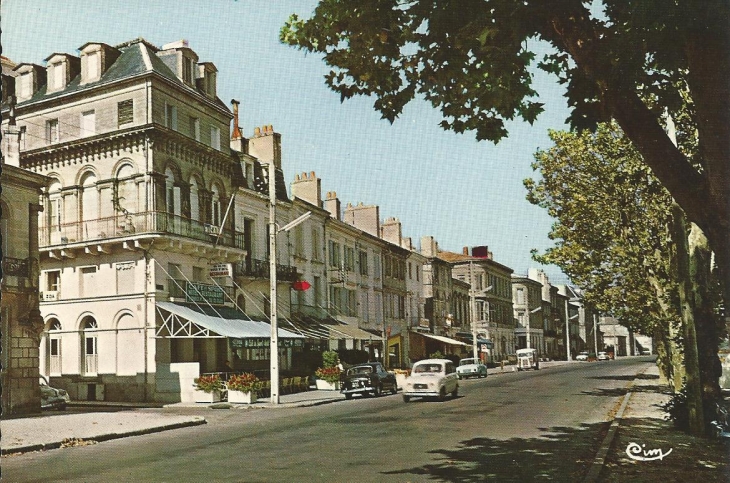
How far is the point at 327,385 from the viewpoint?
36531 mm

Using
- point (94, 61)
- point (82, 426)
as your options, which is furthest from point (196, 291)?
point (82, 426)

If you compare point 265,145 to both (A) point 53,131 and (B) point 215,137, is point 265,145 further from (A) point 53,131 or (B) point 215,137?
(A) point 53,131

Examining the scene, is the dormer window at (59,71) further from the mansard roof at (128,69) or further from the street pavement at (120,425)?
the street pavement at (120,425)

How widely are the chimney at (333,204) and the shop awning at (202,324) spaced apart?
58.3 feet

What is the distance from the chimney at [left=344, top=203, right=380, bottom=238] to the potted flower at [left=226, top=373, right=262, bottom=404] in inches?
1178

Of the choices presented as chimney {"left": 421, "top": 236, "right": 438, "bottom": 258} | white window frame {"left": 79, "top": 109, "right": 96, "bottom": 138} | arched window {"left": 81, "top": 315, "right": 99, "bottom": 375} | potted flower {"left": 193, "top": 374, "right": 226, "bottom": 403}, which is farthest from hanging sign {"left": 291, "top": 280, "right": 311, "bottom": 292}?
chimney {"left": 421, "top": 236, "right": 438, "bottom": 258}

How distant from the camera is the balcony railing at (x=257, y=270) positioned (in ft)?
120

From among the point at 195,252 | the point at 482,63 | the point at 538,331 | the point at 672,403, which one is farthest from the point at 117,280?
the point at 538,331

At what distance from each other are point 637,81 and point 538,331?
345ft

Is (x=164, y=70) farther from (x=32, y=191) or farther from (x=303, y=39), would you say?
(x=303, y=39)

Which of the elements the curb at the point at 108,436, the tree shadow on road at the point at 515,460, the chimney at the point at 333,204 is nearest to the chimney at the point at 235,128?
the chimney at the point at 333,204

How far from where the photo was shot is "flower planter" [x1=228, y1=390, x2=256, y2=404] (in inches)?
1109

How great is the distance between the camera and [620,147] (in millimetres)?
25734

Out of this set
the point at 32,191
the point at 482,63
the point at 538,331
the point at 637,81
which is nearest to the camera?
the point at 482,63
